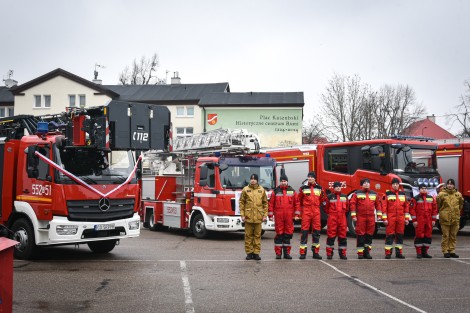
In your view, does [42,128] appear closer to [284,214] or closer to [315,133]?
[284,214]

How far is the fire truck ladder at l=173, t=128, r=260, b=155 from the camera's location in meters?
16.4

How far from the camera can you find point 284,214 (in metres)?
11.6

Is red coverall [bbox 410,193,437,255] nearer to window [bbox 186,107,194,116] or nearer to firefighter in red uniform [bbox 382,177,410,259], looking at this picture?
firefighter in red uniform [bbox 382,177,410,259]

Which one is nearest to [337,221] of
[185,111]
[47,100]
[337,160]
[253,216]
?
[253,216]

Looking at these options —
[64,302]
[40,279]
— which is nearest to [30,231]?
[40,279]

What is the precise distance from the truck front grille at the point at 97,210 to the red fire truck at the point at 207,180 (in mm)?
→ 4793

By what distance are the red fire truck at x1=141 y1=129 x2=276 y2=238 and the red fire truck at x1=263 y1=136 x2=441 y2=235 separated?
100 inches

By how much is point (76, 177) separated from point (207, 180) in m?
6.01

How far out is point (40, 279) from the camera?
9.02m

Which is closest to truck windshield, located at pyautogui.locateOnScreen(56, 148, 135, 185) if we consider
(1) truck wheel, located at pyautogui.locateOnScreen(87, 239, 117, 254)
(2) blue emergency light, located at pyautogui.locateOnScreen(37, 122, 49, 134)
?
(2) blue emergency light, located at pyautogui.locateOnScreen(37, 122, 49, 134)

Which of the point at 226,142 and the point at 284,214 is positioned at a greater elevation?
the point at 226,142

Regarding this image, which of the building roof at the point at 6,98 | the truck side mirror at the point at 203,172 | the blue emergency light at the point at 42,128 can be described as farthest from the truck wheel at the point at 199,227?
the building roof at the point at 6,98

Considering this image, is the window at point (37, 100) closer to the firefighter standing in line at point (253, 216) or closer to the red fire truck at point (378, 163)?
the red fire truck at point (378, 163)

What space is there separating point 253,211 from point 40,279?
455 centimetres
